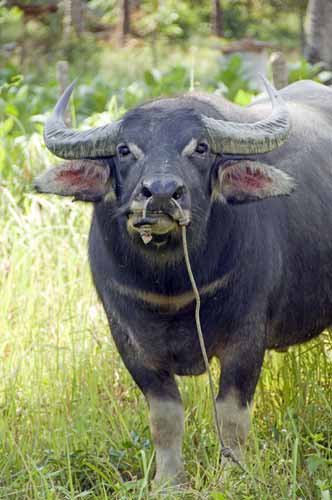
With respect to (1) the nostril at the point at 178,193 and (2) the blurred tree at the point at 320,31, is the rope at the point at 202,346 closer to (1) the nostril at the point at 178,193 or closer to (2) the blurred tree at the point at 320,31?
(1) the nostril at the point at 178,193

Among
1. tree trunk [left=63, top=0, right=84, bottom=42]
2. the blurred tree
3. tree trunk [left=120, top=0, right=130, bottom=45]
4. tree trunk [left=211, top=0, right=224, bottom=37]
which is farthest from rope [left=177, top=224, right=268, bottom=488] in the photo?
tree trunk [left=211, top=0, right=224, bottom=37]

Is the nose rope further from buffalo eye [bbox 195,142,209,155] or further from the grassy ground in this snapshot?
buffalo eye [bbox 195,142,209,155]

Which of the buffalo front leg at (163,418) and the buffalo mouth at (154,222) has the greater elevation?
the buffalo mouth at (154,222)

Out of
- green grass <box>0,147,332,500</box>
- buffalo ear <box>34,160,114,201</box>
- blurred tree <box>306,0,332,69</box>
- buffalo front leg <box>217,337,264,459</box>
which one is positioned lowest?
green grass <box>0,147,332,500</box>

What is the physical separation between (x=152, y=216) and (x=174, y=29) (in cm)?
1631

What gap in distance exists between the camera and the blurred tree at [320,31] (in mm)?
8023

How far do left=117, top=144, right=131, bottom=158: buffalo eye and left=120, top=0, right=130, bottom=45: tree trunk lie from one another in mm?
16128

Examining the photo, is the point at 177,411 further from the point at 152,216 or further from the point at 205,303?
the point at 152,216

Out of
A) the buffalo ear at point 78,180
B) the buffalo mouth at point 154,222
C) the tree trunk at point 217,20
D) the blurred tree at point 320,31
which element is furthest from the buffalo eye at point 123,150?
the tree trunk at point 217,20

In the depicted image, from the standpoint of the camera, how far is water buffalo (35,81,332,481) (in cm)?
335

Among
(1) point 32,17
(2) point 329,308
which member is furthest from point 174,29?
(2) point 329,308

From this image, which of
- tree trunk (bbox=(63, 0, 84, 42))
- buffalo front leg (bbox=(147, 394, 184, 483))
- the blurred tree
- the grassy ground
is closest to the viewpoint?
the grassy ground

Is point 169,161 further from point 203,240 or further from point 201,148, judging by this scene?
point 203,240

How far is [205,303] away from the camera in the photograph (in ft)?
11.8
